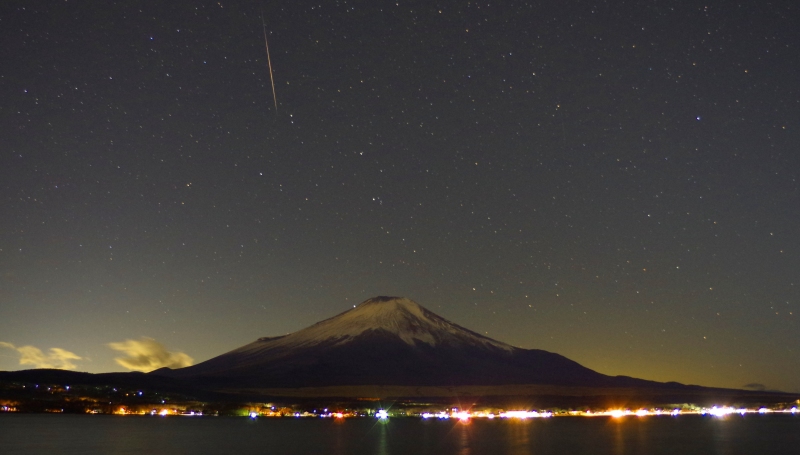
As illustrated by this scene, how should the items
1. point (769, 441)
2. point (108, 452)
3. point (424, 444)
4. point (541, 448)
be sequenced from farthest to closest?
point (769, 441) → point (424, 444) → point (541, 448) → point (108, 452)

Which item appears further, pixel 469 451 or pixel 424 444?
pixel 424 444

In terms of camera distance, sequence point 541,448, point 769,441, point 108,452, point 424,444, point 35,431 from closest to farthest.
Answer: point 108,452, point 541,448, point 424,444, point 769,441, point 35,431

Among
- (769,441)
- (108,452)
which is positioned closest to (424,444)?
(108,452)

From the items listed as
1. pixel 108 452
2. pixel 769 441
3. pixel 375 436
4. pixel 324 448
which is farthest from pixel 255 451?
pixel 769 441

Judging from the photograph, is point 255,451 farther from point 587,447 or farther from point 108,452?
point 587,447

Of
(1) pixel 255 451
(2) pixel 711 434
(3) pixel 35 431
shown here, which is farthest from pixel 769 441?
(3) pixel 35 431

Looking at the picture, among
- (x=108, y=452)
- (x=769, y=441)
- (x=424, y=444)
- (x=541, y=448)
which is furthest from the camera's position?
(x=769, y=441)

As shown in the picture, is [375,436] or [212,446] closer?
[212,446]

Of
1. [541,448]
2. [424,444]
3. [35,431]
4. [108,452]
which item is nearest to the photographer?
[108,452]

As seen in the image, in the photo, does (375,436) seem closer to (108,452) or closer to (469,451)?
(469,451)
